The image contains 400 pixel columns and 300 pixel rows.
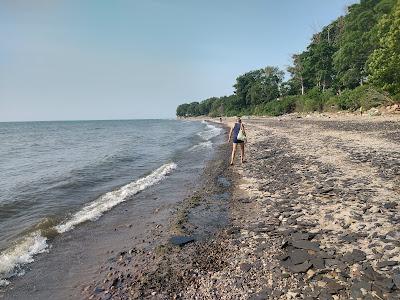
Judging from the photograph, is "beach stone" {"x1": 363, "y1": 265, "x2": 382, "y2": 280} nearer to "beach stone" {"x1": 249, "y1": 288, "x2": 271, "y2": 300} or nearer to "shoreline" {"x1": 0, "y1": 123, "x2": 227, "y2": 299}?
"beach stone" {"x1": 249, "y1": 288, "x2": 271, "y2": 300}

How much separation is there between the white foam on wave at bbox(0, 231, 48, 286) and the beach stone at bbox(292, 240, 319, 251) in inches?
253

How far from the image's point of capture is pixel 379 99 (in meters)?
44.8

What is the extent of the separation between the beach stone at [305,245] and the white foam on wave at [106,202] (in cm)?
731

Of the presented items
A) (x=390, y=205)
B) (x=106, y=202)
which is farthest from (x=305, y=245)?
(x=106, y=202)

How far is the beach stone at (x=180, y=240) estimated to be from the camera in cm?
884

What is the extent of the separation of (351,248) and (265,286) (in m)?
2.09

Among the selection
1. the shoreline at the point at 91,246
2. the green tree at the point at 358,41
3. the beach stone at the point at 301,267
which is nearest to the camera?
the beach stone at the point at 301,267

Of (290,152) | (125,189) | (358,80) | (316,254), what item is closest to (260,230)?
(316,254)

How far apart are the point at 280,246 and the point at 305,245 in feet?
1.73

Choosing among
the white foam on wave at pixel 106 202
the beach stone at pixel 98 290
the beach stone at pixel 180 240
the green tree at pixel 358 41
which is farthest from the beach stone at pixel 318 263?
the green tree at pixel 358 41

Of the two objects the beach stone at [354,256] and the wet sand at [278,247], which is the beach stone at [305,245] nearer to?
the wet sand at [278,247]

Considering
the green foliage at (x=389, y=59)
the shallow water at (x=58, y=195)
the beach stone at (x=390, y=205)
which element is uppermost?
the green foliage at (x=389, y=59)

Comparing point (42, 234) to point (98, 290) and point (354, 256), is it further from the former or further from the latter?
point (354, 256)

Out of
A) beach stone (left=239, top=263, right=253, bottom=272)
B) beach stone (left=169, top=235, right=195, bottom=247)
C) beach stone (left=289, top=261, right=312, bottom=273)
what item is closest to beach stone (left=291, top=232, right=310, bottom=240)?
beach stone (left=289, top=261, right=312, bottom=273)
